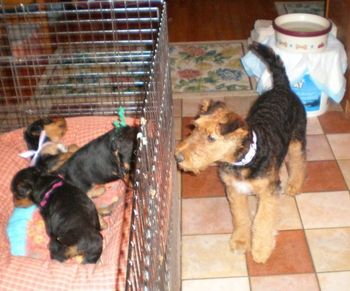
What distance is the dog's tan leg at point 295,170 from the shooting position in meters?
2.74

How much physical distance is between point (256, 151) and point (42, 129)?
1327 millimetres

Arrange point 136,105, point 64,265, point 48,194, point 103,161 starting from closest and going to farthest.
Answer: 1. point 64,265
2. point 48,194
3. point 103,161
4. point 136,105

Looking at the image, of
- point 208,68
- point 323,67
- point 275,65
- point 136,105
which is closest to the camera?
point 275,65

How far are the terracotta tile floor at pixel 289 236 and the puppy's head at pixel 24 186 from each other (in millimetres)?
845

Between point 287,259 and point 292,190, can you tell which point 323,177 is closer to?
point 292,190

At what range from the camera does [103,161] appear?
2549mm

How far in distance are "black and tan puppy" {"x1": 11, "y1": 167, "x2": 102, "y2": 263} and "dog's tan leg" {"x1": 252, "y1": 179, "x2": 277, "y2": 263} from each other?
0.79 metres

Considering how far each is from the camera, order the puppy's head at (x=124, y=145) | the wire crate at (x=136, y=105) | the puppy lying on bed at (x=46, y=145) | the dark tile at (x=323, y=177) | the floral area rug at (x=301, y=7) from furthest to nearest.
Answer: the floral area rug at (x=301, y=7) < the dark tile at (x=323, y=177) < the puppy lying on bed at (x=46, y=145) < the puppy's head at (x=124, y=145) < the wire crate at (x=136, y=105)

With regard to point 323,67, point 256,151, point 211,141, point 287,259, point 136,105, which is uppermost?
point 211,141

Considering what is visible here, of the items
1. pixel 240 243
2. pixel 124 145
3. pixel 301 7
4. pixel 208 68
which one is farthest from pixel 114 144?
pixel 301 7

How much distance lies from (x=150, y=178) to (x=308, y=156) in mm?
1878

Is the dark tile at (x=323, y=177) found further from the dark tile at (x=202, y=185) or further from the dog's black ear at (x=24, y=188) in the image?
the dog's black ear at (x=24, y=188)

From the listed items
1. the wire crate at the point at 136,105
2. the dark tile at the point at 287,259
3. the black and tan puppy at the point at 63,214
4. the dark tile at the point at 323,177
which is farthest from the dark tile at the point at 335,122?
the black and tan puppy at the point at 63,214

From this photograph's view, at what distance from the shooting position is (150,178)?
157 cm
